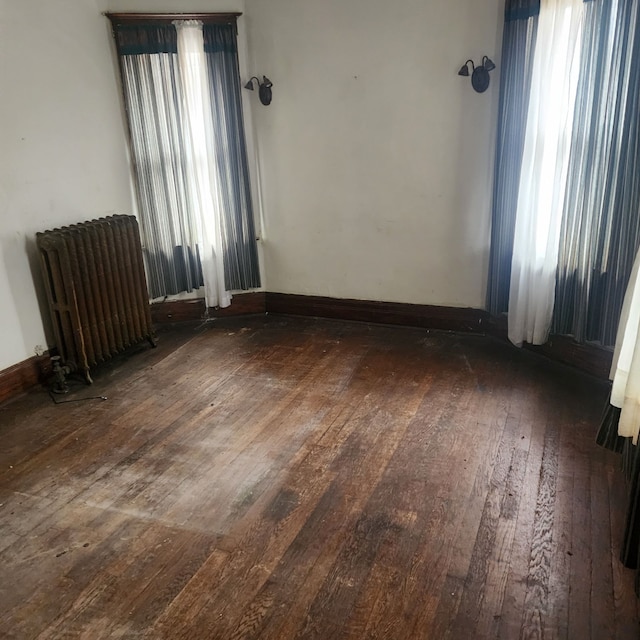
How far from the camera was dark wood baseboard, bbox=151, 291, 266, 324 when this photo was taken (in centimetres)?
469

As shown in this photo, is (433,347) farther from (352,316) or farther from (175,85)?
(175,85)

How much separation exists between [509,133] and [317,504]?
2609 mm

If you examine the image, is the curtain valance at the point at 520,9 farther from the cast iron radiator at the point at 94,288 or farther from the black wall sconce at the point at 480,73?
the cast iron radiator at the point at 94,288

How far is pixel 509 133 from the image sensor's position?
12.2 ft

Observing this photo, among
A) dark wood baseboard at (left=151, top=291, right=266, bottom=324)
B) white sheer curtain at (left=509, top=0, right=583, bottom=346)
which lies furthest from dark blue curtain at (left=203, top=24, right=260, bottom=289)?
white sheer curtain at (left=509, top=0, right=583, bottom=346)

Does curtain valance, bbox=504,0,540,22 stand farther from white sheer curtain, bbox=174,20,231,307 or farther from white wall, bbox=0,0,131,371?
white wall, bbox=0,0,131,371

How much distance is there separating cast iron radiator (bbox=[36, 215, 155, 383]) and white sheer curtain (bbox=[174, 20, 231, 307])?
58 centimetres

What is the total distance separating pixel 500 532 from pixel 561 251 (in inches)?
73.8

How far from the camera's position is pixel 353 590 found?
2.08 m

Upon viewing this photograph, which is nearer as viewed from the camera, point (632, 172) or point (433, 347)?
point (632, 172)

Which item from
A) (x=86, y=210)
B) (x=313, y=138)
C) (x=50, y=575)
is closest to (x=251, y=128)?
(x=313, y=138)

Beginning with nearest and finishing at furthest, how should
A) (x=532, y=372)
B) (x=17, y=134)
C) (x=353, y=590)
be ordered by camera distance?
(x=353, y=590) → (x=17, y=134) → (x=532, y=372)

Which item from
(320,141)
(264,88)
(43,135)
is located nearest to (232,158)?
(264,88)

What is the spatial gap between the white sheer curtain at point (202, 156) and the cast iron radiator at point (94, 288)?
0.58 meters
